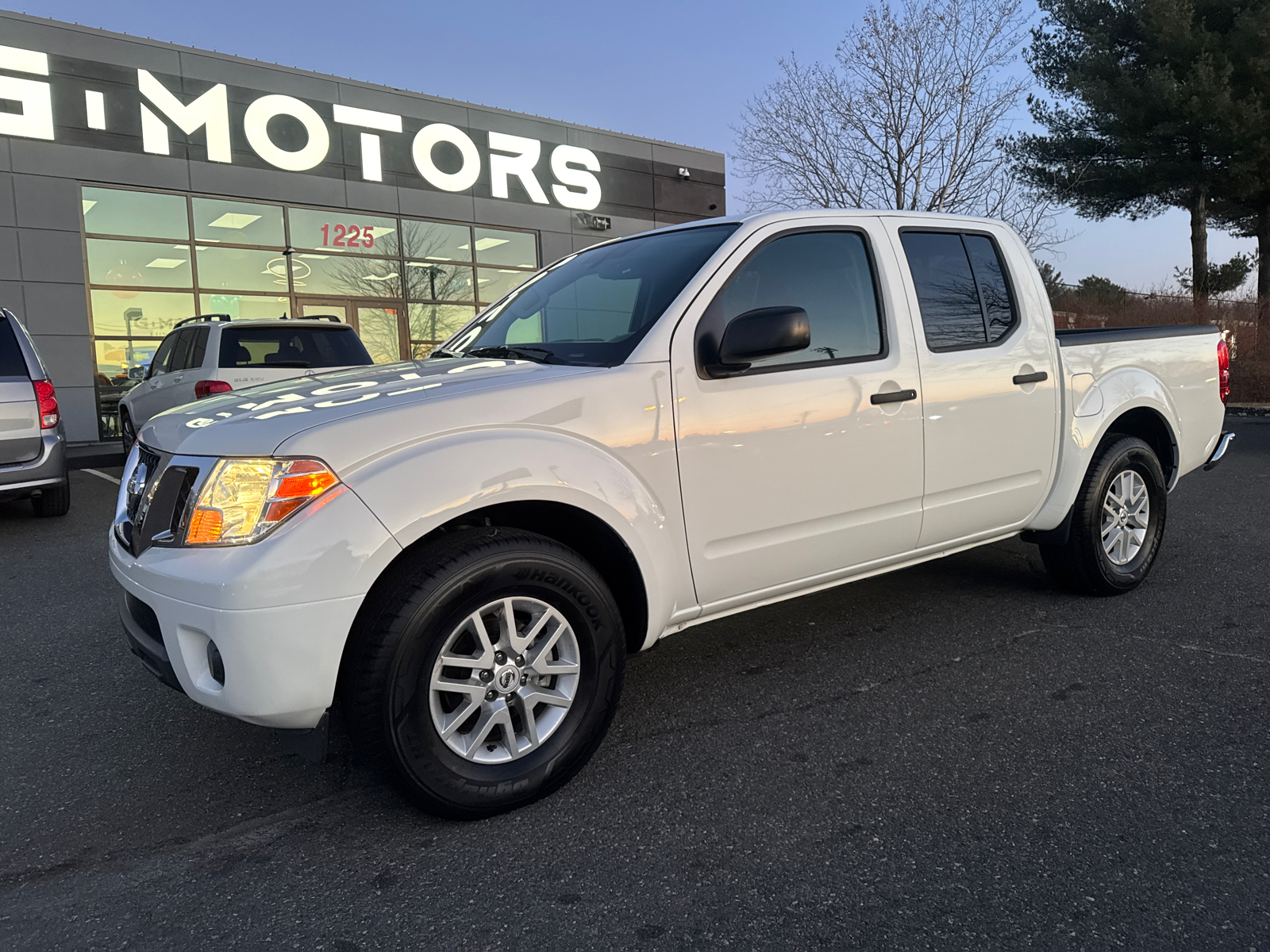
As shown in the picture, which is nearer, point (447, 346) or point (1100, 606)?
point (447, 346)

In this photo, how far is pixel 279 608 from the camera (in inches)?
89.1

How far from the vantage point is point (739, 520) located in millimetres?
3053

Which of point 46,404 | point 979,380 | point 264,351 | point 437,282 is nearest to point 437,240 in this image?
point 437,282

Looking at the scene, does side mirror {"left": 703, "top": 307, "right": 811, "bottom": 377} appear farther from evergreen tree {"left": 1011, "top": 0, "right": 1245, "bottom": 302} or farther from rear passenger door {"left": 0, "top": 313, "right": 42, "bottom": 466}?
evergreen tree {"left": 1011, "top": 0, "right": 1245, "bottom": 302}

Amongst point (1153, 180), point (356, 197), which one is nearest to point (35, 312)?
point (356, 197)

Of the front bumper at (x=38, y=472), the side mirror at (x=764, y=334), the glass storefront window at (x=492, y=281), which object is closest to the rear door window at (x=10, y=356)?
the front bumper at (x=38, y=472)

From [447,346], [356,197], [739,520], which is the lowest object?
[739,520]

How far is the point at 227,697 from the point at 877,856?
177 centimetres

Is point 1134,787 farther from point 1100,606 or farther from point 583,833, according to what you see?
point 1100,606

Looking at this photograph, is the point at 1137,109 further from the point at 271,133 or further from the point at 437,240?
the point at 271,133

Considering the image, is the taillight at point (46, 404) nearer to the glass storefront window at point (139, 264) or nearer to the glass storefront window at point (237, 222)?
the glass storefront window at point (139, 264)

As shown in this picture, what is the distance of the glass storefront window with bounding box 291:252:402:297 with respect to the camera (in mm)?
16328

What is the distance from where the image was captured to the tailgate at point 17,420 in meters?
6.67

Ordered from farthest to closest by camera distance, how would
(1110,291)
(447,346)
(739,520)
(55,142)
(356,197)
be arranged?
(1110,291) → (356,197) → (55,142) → (447,346) → (739,520)
